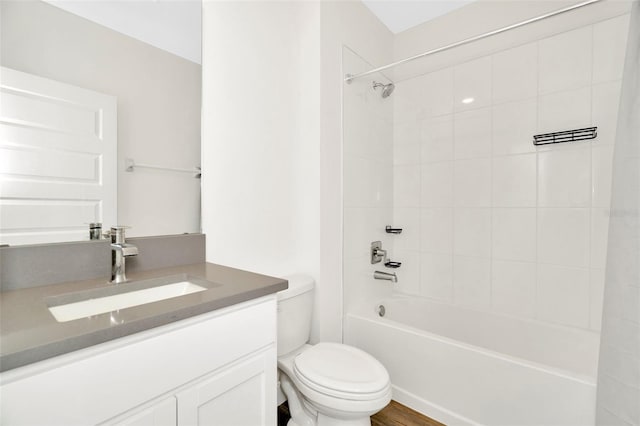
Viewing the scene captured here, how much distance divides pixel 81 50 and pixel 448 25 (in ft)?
7.37

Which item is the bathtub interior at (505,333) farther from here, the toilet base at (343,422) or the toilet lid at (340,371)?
the toilet base at (343,422)

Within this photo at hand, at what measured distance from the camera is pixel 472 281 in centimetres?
211

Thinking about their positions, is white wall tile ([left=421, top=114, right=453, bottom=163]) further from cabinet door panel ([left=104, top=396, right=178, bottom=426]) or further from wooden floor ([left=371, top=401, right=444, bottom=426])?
cabinet door panel ([left=104, top=396, right=178, bottom=426])

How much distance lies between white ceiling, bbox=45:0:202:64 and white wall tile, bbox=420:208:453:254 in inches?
71.2

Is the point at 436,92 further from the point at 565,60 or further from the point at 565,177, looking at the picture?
the point at 565,177

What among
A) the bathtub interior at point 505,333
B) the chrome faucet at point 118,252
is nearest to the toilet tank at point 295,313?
the bathtub interior at point 505,333

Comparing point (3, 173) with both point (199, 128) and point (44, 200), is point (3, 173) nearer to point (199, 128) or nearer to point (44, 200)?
point (44, 200)

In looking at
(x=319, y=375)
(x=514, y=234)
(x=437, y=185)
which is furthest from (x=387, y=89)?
(x=319, y=375)

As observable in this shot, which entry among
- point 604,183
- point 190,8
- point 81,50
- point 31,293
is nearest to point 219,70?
point 190,8

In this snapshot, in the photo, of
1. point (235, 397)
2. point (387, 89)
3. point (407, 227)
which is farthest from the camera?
point (407, 227)

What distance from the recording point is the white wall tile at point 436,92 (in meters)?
2.20

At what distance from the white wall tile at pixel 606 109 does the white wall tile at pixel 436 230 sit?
906 mm

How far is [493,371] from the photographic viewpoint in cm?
139

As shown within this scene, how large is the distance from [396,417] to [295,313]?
774 millimetres
